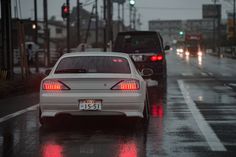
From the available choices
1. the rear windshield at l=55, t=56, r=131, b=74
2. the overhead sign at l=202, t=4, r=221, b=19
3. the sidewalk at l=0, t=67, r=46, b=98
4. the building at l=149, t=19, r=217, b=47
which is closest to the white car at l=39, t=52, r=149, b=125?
the rear windshield at l=55, t=56, r=131, b=74

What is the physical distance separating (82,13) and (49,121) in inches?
6050

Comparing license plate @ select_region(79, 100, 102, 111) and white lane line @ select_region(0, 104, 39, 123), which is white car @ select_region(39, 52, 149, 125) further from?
white lane line @ select_region(0, 104, 39, 123)

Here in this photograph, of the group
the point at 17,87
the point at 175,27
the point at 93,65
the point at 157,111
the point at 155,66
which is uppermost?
the point at 175,27

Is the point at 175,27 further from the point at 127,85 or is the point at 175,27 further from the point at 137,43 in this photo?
the point at 127,85

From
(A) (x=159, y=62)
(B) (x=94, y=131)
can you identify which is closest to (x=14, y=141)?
(B) (x=94, y=131)

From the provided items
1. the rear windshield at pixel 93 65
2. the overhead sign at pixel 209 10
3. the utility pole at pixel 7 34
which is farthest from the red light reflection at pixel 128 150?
the overhead sign at pixel 209 10

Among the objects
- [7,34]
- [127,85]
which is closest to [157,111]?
[127,85]

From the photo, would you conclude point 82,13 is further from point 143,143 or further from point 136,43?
point 143,143

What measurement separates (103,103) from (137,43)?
11.4 meters

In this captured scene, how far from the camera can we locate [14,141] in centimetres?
943

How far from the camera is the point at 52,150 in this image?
8.64 meters

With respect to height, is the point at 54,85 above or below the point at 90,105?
above

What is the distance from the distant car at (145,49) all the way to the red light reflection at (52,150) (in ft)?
37.5

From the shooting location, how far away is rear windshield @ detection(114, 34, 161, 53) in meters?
21.2
